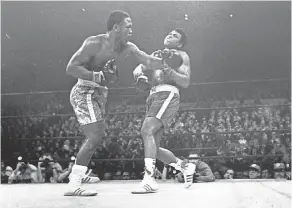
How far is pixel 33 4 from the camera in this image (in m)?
4.98

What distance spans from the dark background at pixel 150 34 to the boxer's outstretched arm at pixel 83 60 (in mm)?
2585

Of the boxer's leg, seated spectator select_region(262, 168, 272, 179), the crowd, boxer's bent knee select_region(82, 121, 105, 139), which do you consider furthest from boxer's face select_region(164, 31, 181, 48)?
seated spectator select_region(262, 168, 272, 179)

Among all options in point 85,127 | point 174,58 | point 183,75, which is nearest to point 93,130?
point 85,127

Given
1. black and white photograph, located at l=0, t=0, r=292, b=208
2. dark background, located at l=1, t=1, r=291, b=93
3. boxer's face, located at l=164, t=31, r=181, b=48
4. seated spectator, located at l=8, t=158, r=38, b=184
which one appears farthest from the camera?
dark background, located at l=1, t=1, r=291, b=93

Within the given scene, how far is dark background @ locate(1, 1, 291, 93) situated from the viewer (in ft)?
16.6

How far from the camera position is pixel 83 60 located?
2.05 m

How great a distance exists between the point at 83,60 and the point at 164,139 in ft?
8.97

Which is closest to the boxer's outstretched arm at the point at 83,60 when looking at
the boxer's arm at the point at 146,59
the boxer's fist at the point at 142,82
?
the boxer's arm at the point at 146,59

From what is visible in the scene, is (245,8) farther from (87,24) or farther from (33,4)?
(33,4)

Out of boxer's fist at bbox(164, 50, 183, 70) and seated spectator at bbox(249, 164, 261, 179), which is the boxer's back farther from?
seated spectator at bbox(249, 164, 261, 179)

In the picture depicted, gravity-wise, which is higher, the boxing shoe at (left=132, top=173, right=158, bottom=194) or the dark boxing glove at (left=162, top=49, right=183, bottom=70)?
the dark boxing glove at (left=162, top=49, right=183, bottom=70)

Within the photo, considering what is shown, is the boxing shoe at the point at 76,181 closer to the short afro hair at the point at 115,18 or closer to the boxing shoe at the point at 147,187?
the boxing shoe at the point at 147,187

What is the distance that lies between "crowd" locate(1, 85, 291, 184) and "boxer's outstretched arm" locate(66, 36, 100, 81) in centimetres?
224

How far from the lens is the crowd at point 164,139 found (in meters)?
4.58
